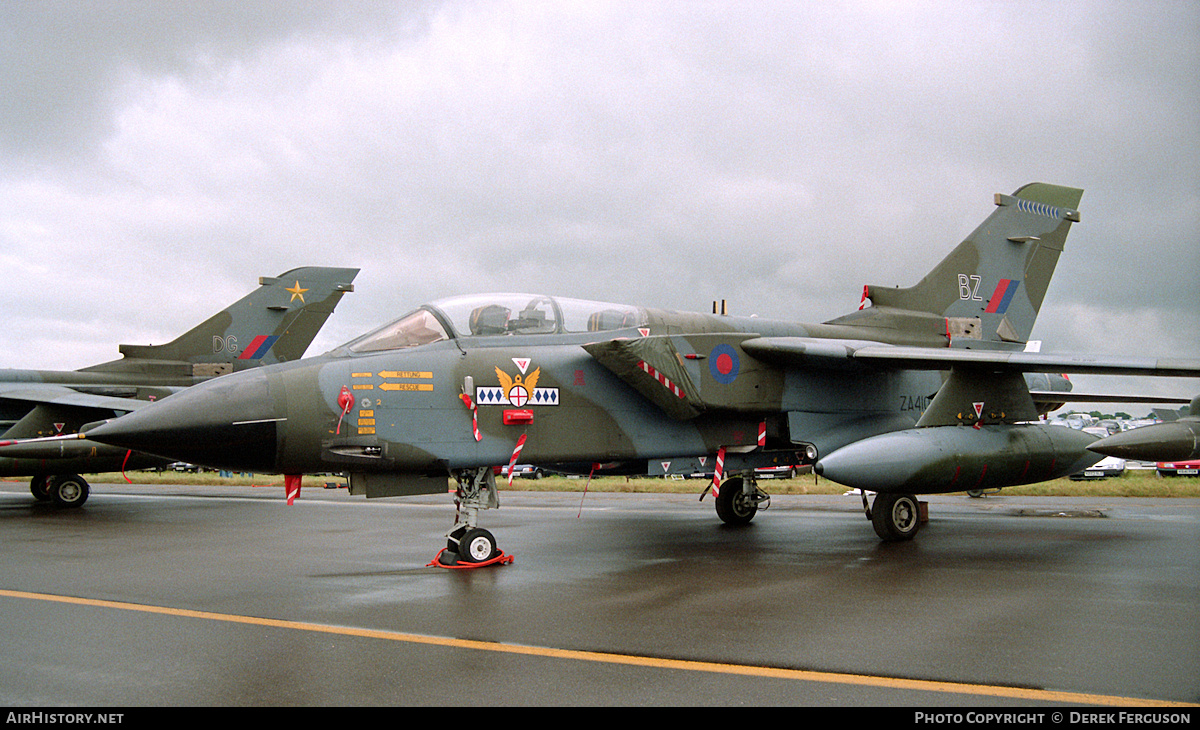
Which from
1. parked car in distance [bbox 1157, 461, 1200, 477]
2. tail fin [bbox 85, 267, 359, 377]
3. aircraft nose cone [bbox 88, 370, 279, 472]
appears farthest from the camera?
parked car in distance [bbox 1157, 461, 1200, 477]

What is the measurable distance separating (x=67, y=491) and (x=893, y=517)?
16346 millimetres

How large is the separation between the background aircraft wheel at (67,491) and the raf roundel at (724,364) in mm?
14606

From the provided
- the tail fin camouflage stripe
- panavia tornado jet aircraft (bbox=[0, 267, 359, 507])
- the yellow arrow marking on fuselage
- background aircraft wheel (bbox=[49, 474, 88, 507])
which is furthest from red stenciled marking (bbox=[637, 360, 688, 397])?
background aircraft wheel (bbox=[49, 474, 88, 507])

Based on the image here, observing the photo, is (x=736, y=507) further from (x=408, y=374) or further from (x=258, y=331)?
(x=258, y=331)

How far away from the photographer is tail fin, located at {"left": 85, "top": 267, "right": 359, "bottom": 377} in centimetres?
1902

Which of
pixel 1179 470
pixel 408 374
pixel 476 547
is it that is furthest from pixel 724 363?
pixel 1179 470

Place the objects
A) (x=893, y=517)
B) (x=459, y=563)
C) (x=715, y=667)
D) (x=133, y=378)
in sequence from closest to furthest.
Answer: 1. (x=715, y=667)
2. (x=459, y=563)
3. (x=893, y=517)
4. (x=133, y=378)

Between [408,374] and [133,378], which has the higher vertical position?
[133,378]

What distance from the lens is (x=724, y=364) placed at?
9367 millimetres

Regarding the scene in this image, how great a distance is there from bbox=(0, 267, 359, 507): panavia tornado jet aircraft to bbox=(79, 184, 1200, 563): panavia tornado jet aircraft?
417 inches

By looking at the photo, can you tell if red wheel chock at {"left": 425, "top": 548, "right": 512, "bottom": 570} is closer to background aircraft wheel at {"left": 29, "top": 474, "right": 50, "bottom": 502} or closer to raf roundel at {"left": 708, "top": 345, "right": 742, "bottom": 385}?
raf roundel at {"left": 708, "top": 345, "right": 742, "bottom": 385}

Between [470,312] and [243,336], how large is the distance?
519 inches

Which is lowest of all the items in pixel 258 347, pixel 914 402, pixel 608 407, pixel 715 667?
pixel 715 667
